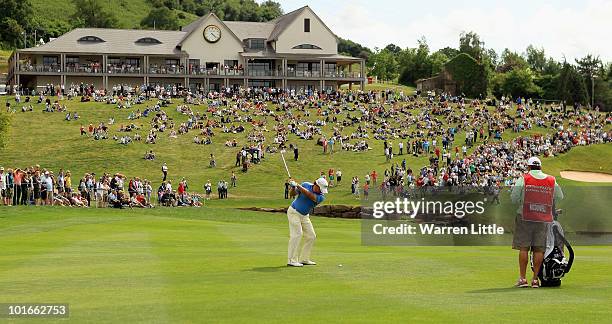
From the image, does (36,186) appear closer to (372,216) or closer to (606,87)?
(372,216)

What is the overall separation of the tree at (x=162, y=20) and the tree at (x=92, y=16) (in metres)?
9.19

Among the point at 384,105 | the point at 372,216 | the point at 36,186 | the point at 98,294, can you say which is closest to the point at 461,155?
the point at 384,105

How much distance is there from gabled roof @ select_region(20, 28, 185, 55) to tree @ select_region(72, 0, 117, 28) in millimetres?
67449

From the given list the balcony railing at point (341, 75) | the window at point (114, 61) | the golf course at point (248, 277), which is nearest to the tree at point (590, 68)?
the balcony railing at point (341, 75)

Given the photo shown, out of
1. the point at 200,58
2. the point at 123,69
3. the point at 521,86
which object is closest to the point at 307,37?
the point at 200,58

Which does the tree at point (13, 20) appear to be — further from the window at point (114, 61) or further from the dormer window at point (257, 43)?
the dormer window at point (257, 43)

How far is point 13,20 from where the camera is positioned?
532ft

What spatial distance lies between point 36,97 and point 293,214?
73.3 meters

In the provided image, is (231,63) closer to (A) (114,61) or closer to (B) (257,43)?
(B) (257,43)

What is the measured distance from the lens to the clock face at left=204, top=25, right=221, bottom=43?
110 metres

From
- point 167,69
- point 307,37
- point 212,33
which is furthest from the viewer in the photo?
point 307,37

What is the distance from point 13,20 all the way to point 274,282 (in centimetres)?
15702

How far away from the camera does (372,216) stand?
3039 cm

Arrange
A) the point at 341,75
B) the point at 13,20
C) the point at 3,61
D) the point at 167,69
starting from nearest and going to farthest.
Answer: the point at 167,69 → the point at 341,75 → the point at 3,61 → the point at 13,20
